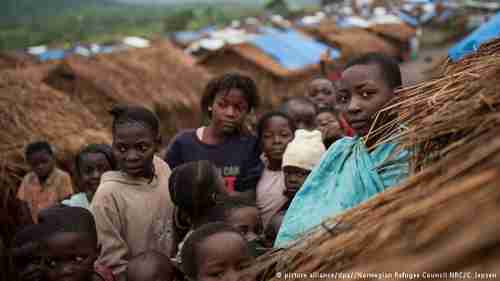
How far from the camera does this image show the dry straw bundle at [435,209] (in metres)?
0.82

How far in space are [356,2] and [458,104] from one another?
38527mm

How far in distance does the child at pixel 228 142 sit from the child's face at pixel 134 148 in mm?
591

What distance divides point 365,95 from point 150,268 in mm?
1223

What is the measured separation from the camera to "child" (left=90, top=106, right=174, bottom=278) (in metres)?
2.51

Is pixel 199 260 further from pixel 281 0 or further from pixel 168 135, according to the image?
pixel 281 0

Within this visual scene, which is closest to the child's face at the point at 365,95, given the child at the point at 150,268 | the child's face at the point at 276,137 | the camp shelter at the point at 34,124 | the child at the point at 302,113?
the child at the point at 150,268

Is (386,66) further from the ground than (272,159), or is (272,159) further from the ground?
(386,66)

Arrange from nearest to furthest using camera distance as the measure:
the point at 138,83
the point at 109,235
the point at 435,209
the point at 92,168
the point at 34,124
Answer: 1. the point at 435,209
2. the point at 109,235
3. the point at 92,168
4. the point at 34,124
5. the point at 138,83

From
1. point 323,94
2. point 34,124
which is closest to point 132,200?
point 323,94

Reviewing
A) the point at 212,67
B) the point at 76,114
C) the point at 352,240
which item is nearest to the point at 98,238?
the point at 352,240

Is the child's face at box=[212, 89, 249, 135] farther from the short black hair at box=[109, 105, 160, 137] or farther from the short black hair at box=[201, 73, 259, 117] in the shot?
the short black hair at box=[109, 105, 160, 137]

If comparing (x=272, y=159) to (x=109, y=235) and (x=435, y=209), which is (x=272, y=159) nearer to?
(x=109, y=235)

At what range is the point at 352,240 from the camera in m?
1.26

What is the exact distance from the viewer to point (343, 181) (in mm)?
1860
